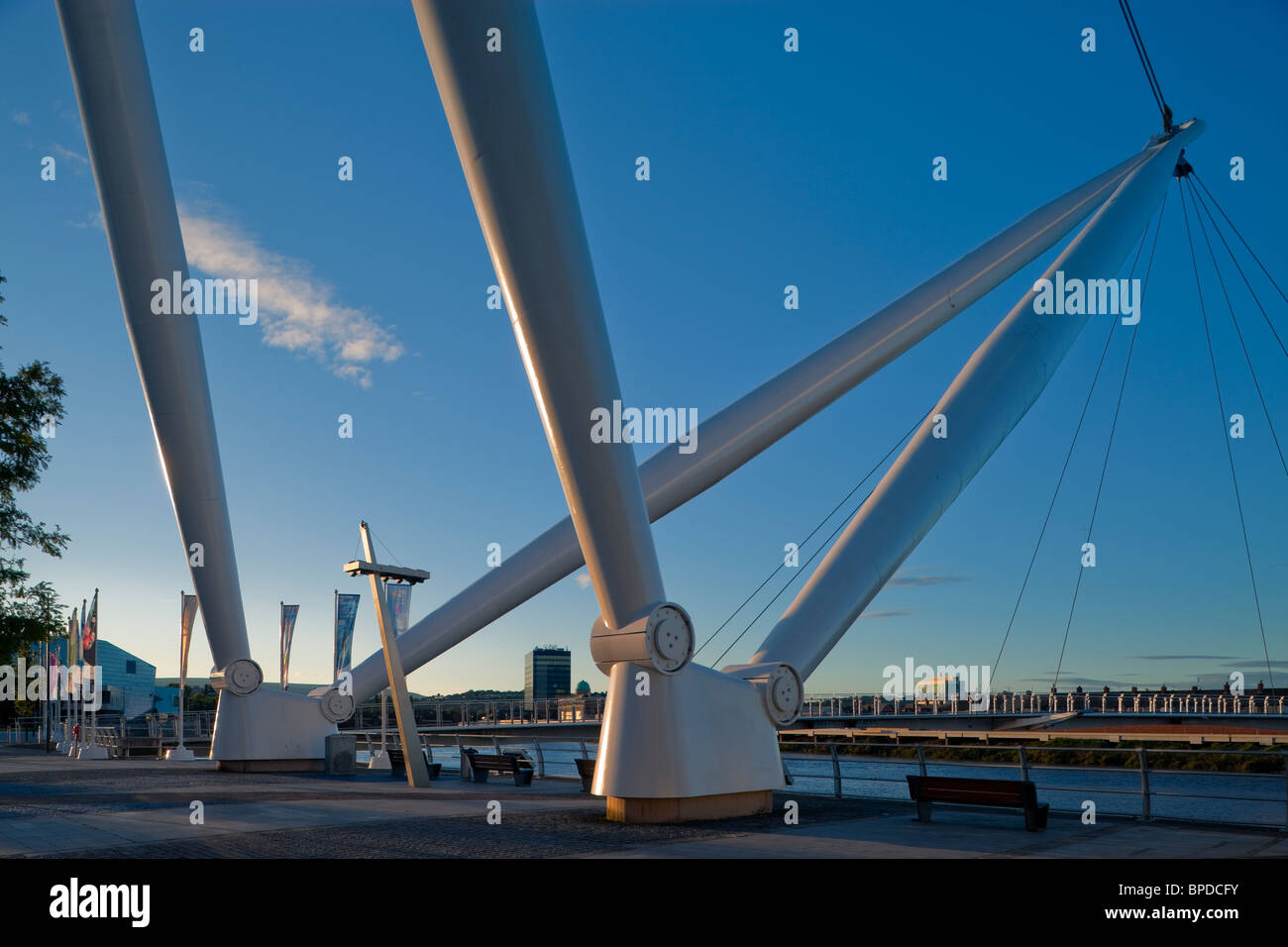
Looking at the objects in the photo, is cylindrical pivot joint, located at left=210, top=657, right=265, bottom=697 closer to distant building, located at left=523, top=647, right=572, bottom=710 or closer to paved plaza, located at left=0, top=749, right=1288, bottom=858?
paved plaza, located at left=0, top=749, right=1288, bottom=858

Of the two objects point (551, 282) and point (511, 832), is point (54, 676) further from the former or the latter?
point (551, 282)

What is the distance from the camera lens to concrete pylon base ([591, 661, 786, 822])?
462 inches

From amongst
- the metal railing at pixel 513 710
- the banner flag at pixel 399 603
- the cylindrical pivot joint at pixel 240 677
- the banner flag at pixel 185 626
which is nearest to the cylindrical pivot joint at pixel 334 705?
the cylindrical pivot joint at pixel 240 677

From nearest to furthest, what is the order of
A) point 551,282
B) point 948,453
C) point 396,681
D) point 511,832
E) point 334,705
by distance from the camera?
point 551,282 < point 511,832 < point 948,453 < point 396,681 < point 334,705

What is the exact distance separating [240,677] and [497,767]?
7080 mm

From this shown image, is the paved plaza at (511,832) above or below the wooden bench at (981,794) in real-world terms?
below

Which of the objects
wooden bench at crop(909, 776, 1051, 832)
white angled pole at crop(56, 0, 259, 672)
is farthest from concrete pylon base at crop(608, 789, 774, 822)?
white angled pole at crop(56, 0, 259, 672)

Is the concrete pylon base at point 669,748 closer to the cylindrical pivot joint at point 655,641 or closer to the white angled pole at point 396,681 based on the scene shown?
the cylindrical pivot joint at point 655,641

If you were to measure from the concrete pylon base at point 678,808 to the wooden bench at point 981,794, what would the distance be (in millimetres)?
2134

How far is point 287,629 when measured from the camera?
3544cm

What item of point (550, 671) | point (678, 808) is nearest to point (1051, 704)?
point (678, 808)

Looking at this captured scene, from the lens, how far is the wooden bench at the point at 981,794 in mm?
11273

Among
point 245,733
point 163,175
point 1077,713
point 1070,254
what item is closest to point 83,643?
point 245,733

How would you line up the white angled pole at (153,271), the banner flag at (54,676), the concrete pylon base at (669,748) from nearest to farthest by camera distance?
the concrete pylon base at (669,748) → the white angled pole at (153,271) → the banner flag at (54,676)
